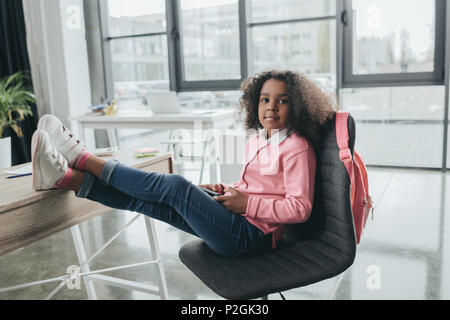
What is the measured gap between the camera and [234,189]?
1.30 m

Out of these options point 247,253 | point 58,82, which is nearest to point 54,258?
point 247,253

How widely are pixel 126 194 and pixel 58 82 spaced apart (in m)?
4.02

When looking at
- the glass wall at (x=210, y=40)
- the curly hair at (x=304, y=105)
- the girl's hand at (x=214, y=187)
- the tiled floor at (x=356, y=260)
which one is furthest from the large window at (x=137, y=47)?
the curly hair at (x=304, y=105)

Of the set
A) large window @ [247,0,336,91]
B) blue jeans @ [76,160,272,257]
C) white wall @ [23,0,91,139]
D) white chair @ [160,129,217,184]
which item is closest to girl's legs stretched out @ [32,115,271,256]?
blue jeans @ [76,160,272,257]

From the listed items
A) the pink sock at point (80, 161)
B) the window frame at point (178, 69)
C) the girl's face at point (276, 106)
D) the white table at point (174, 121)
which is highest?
the window frame at point (178, 69)

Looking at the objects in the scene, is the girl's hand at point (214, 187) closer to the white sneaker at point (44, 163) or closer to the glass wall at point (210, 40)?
the white sneaker at point (44, 163)

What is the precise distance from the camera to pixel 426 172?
4141 millimetres

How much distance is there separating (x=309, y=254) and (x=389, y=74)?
357 cm

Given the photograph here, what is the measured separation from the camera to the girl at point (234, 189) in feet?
3.95

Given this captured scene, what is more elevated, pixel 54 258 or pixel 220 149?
pixel 220 149

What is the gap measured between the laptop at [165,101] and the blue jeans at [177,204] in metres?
2.46

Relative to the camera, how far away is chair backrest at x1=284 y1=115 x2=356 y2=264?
1.15 metres
